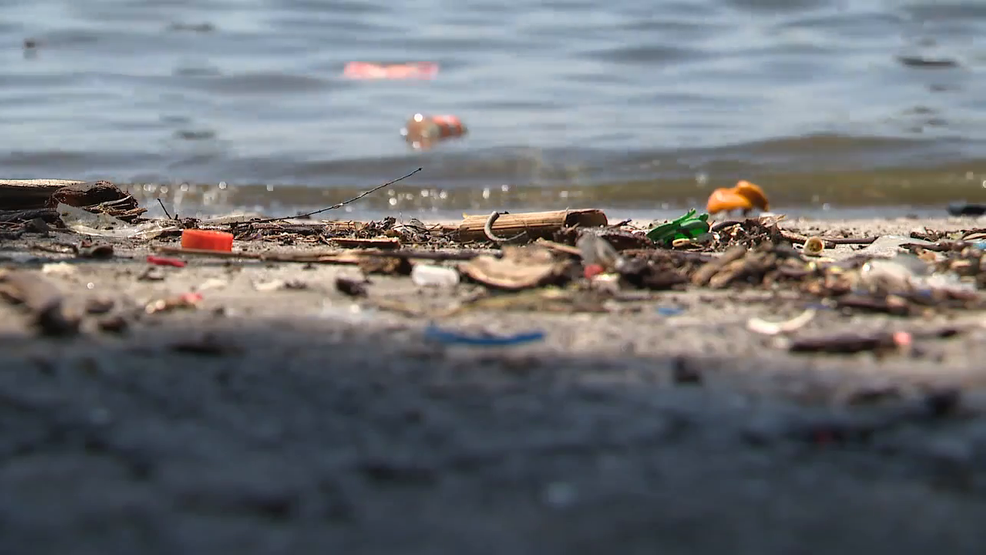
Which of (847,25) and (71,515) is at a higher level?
(847,25)

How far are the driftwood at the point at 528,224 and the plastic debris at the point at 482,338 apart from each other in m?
1.42

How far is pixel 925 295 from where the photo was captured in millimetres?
2441

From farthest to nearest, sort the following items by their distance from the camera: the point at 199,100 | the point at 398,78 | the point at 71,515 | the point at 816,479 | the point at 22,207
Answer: the point at 398,78, the point at 199,100, the point at 22,207, the point at 816,479, the point at 71,515

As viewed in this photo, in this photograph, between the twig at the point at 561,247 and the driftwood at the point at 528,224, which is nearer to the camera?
the twig at the point at 561,247

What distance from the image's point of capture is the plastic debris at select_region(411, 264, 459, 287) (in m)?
2.77

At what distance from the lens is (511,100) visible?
1095 cm

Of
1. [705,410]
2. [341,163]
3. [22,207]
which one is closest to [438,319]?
[705,410]

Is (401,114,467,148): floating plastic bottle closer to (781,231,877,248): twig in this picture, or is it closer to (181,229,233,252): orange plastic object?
(781,231,877,248): twig

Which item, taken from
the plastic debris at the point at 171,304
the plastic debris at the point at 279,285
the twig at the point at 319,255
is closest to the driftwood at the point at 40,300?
the plastic debris at the point at 171,304

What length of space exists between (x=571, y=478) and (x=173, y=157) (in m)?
7.98

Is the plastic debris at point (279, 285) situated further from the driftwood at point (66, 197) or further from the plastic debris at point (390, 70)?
the plastic debris at point (390, 70)

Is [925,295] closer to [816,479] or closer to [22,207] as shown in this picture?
[816,479]

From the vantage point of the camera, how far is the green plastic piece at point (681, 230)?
3709 mm

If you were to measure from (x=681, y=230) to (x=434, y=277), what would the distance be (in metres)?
1.29
